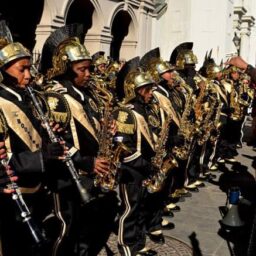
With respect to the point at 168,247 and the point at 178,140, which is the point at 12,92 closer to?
the point at 168,247

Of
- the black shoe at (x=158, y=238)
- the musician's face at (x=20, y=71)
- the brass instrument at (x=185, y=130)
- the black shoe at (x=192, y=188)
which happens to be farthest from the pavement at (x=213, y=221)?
the musician's face at (x=20, y=71)

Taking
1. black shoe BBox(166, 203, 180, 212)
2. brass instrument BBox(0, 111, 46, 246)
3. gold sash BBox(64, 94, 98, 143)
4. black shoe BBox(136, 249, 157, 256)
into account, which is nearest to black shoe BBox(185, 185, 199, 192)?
black shoe BBox(166, 203, 180, 212)

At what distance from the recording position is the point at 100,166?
14.3 feet

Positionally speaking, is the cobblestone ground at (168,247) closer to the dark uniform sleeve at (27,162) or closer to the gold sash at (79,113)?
the gold sash at (79,113)

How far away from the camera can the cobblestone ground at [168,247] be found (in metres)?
5.67

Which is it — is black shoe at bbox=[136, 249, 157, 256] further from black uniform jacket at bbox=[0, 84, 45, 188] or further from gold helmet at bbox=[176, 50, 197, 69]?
gold helmet at bbox=[176, 50, 197, 69]

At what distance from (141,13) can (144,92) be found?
1495 centimetres

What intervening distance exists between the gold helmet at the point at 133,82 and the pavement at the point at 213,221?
2.21 m

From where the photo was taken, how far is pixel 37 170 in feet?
12.1

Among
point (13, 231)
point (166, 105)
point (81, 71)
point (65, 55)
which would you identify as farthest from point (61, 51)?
point (166, 105)

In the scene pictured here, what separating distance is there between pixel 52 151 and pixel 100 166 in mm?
789

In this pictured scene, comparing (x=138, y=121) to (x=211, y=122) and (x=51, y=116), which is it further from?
(x=211, y=122)

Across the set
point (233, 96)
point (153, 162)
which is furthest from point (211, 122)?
point (153, 162)

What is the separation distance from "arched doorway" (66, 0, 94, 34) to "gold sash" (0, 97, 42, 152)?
1236 cm
